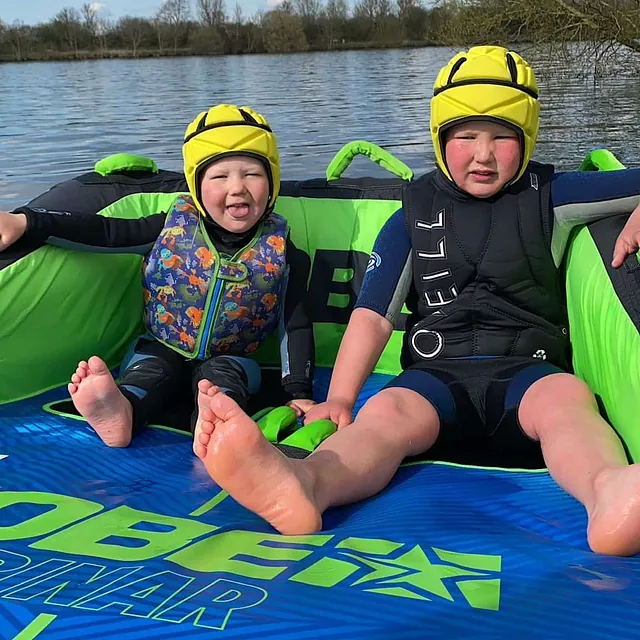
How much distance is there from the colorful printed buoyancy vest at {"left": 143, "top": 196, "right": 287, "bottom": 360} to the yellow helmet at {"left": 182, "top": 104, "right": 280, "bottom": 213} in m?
0.12

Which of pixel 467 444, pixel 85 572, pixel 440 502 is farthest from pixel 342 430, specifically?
pixel 85 572

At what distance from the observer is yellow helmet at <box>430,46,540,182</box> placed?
189 cm

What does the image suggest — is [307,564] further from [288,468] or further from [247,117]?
[247,117]

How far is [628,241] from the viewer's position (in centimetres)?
178

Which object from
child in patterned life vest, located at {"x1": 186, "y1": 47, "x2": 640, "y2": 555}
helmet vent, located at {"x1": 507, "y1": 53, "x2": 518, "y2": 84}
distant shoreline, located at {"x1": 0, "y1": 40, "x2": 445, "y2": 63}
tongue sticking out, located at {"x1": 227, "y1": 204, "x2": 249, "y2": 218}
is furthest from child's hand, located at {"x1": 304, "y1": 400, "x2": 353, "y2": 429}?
distant shoreline, located at {"x1": 0, "y1": 40, "x2": 445, "y2": 63}

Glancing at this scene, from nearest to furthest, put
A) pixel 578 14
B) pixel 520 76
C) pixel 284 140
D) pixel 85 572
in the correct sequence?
pixel 85 572
pixel 520 76
pixel 284 140
pixel 578 14

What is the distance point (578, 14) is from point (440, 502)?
11542 mm

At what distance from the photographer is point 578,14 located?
1152 cm

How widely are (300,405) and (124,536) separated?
2.75 ft

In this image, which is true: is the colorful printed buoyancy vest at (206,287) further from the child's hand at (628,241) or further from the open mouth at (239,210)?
the child's hand at (628,241)

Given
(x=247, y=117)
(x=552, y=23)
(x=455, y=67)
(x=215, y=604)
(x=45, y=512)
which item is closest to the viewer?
(x=215, y=604)

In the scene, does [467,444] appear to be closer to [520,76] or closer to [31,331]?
[520,76]

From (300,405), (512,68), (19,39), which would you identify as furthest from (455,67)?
(19,39)

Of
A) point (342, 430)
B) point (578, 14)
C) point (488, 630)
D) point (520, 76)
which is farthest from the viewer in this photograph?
point (578, 14)
